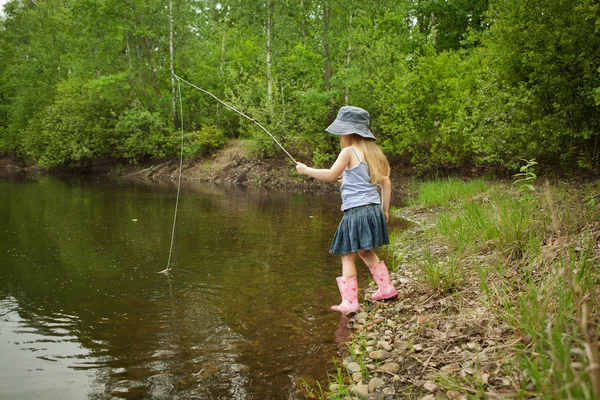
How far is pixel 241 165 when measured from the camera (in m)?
23.9

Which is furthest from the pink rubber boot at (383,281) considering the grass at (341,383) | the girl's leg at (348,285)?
the grass at (341,383)

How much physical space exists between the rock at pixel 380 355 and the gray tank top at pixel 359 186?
1425mm

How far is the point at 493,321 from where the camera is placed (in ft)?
9.98

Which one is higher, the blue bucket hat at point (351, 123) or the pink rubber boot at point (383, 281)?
the blue bucket hat at point (351, 123)

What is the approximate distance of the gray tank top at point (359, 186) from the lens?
13.9ft

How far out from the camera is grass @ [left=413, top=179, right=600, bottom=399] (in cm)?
184

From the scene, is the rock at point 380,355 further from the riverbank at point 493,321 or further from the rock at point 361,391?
the rock at point 361,391

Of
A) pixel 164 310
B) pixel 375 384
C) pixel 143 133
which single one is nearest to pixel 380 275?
pixel 375 384

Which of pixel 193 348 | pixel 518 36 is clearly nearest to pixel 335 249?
pixel 193 348

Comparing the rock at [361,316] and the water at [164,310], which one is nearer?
the water at [164,310]

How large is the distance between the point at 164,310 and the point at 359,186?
2310 millimetres

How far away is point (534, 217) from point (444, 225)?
145cm

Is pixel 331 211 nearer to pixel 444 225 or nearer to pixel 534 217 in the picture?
pixel 444 225

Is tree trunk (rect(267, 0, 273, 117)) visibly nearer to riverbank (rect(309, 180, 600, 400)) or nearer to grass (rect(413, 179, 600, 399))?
grass (rect(413, 179, 600, 399))
